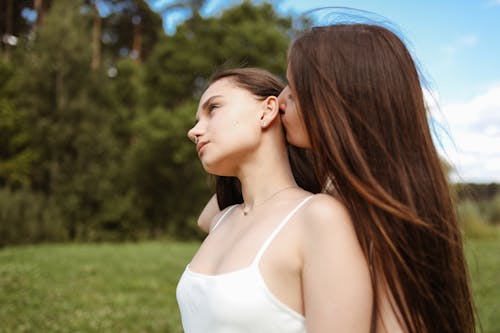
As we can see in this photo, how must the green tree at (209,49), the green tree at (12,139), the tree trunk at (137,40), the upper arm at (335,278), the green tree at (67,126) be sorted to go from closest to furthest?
the upper arm at (335,278)
the green tree at (12,139)
the green tree at (209,49)
the green tree at (67,126)
the tree trunk at (137,40)

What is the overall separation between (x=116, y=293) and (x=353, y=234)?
644cm

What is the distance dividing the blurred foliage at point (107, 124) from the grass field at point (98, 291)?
6839 millimetres

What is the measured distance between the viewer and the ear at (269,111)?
1624 mm

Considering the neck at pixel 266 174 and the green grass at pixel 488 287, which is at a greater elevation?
the neck at pixel 266 174

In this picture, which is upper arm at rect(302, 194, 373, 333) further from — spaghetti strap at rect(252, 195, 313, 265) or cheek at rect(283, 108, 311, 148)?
cheek at rect(283, 108, 311, 148)

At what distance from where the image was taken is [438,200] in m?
1.29

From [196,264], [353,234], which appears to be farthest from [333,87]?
[196,264]

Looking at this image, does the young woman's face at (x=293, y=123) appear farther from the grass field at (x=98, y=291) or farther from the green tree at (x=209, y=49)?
the green tree at (x=209, y=49)

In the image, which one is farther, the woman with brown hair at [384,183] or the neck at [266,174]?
the neck at [266,174]

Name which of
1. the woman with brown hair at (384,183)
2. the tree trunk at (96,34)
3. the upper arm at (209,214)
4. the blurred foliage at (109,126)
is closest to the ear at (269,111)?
the woman with brown hair at (384,183)

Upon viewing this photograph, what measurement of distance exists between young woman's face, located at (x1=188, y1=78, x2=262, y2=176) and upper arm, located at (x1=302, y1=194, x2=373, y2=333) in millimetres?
444

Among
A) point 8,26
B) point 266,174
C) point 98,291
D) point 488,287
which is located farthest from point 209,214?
point 8,26

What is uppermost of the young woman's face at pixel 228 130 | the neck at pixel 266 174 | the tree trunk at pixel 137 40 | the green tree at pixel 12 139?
the young woman's face at pixel 228 130

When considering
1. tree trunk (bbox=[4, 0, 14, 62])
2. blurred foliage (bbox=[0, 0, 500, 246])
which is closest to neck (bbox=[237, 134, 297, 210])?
blurred foliage (bbox=[0, 0, 500, 246])
